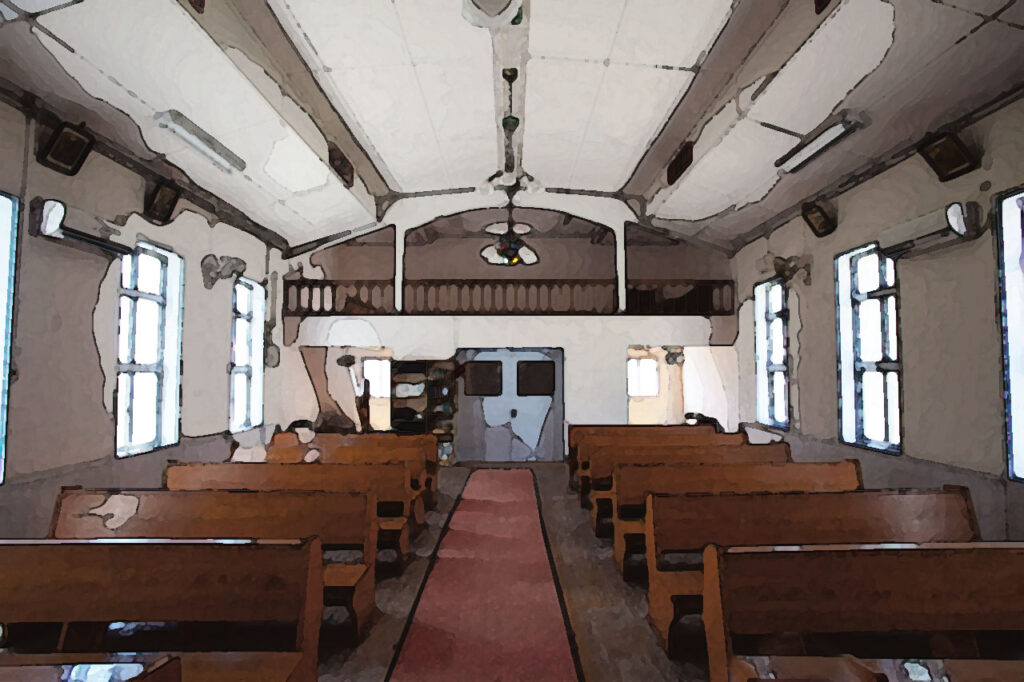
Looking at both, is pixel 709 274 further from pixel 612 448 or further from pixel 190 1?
pixel 190 1

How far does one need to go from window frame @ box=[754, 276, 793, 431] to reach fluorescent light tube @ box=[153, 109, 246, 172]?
576 centimetres

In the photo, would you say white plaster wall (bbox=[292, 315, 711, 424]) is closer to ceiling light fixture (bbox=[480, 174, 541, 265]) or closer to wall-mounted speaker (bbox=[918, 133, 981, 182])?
ceiling light fixture (bbox=[480, 174, 541, 265])

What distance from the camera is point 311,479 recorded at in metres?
3.91

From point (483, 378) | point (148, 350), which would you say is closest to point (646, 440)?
point (483, 378)

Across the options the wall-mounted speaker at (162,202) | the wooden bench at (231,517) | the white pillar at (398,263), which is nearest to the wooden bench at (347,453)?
the wooden bench at (231,517)

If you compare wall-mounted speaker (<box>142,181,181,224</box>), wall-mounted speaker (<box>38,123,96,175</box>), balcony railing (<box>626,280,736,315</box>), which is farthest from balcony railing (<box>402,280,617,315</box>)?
wall-mounted speaker (<box>38,123,96,175</box>)

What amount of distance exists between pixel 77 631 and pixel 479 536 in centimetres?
297

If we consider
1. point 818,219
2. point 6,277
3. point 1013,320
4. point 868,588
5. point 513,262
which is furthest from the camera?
point 513,262

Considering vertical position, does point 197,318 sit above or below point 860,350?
above

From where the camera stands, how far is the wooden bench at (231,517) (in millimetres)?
2957

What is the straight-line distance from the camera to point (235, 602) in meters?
2.00

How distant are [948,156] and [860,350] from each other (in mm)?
1866

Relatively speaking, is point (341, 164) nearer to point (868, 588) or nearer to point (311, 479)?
point (311, 479)

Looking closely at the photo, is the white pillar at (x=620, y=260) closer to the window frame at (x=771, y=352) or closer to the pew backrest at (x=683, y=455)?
the window frame at (x=771, y=352)
